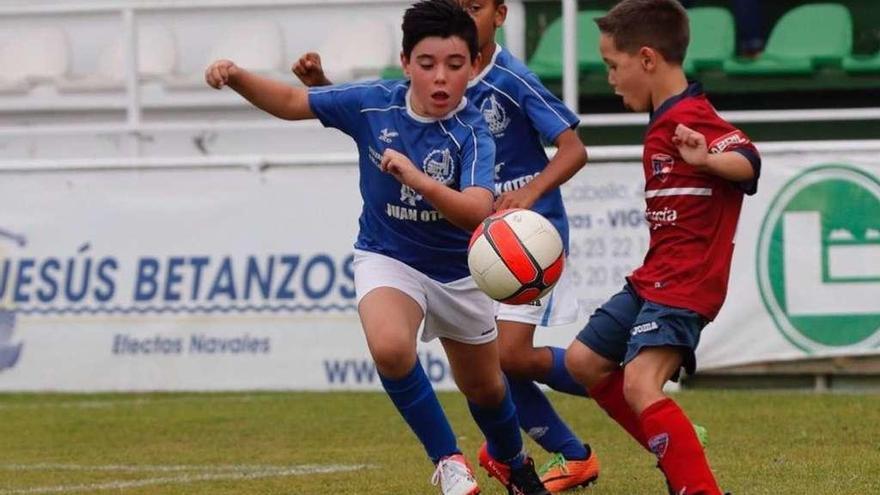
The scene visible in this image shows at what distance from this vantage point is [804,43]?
13.5 meters

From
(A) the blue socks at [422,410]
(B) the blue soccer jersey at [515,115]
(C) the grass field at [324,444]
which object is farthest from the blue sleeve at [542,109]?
(C) the grass field at [324,444]

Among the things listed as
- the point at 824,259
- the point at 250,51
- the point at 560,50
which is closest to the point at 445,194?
the point at 824,259

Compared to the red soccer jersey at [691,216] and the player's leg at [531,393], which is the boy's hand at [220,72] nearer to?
Answer: the red soccer jersey at [691,216]

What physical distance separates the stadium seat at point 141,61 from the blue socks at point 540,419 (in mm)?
8058

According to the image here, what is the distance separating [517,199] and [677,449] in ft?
4.33

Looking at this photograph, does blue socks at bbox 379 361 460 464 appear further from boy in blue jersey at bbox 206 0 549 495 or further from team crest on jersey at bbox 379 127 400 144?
team crest on jersey at bbox 379 127 400 144

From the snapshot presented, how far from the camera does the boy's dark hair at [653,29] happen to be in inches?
238

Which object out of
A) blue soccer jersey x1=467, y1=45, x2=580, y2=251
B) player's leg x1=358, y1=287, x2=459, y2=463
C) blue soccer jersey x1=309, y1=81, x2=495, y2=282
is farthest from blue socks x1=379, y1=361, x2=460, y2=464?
blue soccer jersey x1=467, y1=45, x2=580, y2=251

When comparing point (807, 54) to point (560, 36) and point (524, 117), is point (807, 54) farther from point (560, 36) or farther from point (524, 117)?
point (524, 117)

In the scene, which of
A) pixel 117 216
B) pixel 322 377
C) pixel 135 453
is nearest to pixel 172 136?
pixel 117 216

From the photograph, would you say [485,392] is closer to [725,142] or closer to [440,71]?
[440,71]

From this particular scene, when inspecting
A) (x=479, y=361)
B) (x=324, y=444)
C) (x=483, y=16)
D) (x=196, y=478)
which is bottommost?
(x=324, y=444)

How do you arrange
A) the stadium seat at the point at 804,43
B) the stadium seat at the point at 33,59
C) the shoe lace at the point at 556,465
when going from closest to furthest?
the shoe lace at the point at 556,465 → the stadium seat at the point at 804,43 → the stadium seat at the point at 33,59

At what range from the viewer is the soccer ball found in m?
5.96
